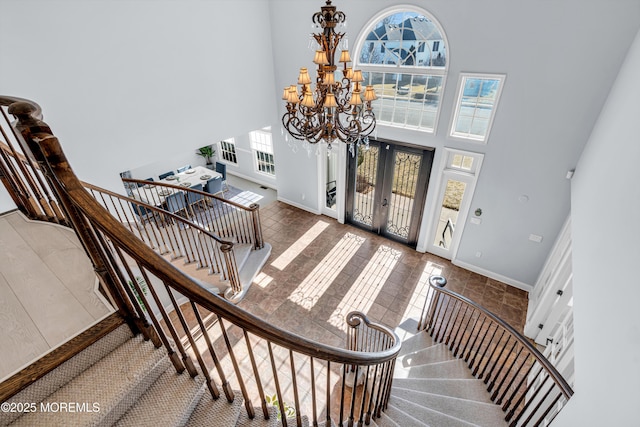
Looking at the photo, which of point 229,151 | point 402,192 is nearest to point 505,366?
point 402,192

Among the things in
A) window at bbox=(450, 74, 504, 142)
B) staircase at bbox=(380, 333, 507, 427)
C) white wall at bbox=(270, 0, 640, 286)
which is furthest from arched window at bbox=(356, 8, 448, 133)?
staircase at bbox=(380, 333, 507, 427)

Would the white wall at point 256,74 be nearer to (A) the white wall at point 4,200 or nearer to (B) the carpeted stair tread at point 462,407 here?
(A) the white wall at point 4,200

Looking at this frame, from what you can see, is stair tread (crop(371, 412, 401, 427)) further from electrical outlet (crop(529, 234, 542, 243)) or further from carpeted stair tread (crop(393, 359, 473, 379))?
electrical outlet (crop(529, 234, 542, 243))

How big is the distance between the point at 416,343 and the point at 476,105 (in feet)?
11.8

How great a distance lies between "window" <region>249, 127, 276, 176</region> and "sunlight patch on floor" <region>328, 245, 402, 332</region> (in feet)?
13.9

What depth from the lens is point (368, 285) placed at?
5.40m

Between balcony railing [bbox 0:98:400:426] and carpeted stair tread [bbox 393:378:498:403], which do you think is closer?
balcony railing [bbox 0:98:400:426]

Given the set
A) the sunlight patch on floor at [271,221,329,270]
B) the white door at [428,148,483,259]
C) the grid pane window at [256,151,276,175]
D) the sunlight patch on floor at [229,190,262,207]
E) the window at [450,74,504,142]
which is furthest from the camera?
the grid pane window at [256,151,276,175]

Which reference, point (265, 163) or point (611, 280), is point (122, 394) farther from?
point (265, 163)

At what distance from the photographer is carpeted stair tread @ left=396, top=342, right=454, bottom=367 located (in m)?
3.51

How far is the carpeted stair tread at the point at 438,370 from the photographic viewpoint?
10.8ft

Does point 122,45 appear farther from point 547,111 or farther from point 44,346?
point 547,111

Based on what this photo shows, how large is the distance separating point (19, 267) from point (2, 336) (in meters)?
0.57

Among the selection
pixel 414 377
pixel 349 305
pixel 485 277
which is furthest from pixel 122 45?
pixel 485 277
